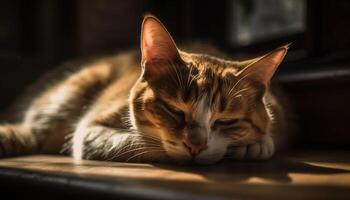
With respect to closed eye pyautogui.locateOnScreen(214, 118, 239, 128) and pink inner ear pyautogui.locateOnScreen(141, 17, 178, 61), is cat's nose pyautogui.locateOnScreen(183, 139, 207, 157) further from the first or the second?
pink inner ear pyautogui.locateOnScreen(141, 17, 178, 61)

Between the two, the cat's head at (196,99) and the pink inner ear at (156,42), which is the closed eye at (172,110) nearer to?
the cat's head at (196,99)

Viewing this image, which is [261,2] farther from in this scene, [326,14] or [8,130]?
[8,130]

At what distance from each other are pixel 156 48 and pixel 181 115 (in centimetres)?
24

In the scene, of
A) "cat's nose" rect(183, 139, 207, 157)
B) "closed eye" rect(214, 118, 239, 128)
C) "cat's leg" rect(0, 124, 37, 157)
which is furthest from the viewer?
"cat's leg" rect(0, 124, 37, 157)

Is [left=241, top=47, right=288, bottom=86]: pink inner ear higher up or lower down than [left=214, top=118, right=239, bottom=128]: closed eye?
higher up

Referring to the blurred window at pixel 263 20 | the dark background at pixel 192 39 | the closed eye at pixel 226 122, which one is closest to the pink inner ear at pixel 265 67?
the closed eye at pixel 226 122

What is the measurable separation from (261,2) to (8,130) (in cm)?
159

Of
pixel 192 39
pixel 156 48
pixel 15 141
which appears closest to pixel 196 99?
pixel 156 48

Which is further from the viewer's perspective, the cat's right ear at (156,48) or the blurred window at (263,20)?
the blurred window at (263,20)

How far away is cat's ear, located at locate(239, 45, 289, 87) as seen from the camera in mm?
1218

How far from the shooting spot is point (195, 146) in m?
1.07

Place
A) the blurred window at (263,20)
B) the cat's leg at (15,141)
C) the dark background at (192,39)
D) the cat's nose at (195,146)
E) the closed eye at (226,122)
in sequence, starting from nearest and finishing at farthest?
1. the cat's nose at (195,146)
2. the closed eye at (226,122)
3. the cat's leg at (15,141)
4. the dark background at (192,39)
5. the blurred window at (263,20)

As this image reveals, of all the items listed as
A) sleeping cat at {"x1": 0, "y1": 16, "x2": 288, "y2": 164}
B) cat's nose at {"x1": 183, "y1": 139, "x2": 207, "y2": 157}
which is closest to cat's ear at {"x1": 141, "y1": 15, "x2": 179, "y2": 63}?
sleeping cat at {"x1": 0, "y1": 16, "x2": 288, "y2": 164}

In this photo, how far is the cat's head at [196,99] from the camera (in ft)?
3.66
